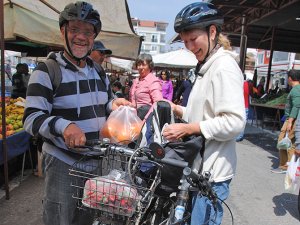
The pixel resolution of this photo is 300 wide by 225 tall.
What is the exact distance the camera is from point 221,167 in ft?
6.58

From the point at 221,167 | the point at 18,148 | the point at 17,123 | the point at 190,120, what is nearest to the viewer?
the point at 221,167

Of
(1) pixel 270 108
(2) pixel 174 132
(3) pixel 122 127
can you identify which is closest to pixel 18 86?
(3) pixel 122 127

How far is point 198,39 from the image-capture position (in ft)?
6.62

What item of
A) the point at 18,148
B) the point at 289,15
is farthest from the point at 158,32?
the point at 18,148

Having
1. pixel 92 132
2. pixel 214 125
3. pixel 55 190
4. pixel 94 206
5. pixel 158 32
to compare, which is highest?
pixel 158 32

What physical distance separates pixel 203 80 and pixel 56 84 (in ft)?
3.11

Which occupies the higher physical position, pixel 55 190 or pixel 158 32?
pixel 158 32

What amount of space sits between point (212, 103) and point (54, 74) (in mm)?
1020

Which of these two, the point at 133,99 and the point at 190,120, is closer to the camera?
the point at 190,120

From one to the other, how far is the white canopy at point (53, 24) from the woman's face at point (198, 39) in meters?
2.78

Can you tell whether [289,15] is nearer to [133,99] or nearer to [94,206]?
[133,99]

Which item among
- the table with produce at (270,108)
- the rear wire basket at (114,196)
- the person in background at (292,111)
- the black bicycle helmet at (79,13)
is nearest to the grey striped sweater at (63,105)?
the black bicycle helmet at (79,13)

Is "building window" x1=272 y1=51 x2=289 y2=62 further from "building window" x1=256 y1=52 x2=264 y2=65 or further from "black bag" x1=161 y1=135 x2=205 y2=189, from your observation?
"black bag" x1=161 y1=135 x2=205 y2=189

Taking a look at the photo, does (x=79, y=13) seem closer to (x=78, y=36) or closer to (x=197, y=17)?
(x=78, y=36)
